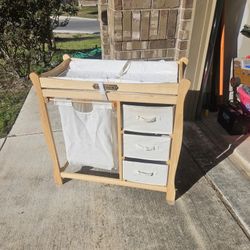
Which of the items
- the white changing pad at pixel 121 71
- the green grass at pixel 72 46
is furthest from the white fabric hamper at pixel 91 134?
the green grass at pixel 72 46

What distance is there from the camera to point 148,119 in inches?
83.4

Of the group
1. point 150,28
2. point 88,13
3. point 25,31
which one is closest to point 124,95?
point 150,28

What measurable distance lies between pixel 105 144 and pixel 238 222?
1.30 metres

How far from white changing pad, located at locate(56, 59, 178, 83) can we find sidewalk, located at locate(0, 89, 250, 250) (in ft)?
3.61

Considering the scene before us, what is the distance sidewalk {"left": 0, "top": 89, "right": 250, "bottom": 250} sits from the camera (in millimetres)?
2174

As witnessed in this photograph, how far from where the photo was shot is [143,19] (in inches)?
132

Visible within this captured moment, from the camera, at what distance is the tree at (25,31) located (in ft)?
16.2

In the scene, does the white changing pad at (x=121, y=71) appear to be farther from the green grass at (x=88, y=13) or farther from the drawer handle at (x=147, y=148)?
the green grass at (x=88, y=13)

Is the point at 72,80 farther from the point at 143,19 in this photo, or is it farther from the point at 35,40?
the point at 35,40

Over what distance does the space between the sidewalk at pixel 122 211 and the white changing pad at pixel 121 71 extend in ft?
3.61

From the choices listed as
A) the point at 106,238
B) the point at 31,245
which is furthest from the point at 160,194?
the point at 31,245

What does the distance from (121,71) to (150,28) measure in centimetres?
135

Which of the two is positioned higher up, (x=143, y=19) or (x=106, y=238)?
(x=143, y=19)

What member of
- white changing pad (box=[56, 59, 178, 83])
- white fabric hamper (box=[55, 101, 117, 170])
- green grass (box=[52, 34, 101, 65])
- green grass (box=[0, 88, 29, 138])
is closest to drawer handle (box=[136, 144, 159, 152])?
white fabric hamper (box=[55, 101, 117, 170])
